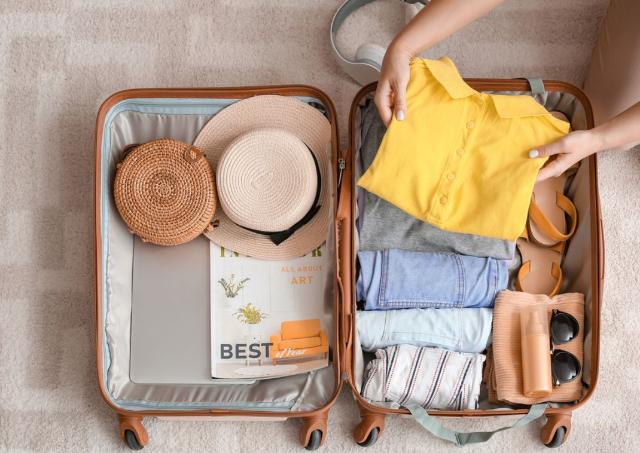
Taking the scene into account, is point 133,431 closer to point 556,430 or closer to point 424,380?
point 424,380

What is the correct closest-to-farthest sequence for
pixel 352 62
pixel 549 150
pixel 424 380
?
pixel 549 150 → pixel 424 380 → pixel 352 62

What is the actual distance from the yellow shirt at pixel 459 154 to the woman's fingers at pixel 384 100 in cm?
2

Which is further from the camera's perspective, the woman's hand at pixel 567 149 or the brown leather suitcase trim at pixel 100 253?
the brown leather suitcase trim at pixel 100 253

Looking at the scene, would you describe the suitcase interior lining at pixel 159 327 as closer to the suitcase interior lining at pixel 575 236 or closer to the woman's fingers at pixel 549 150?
the suitcase interior lining at pixel 575 236

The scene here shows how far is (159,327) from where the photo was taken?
4.23 feet

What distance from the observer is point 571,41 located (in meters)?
1.48

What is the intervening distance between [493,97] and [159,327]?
30.5 inches

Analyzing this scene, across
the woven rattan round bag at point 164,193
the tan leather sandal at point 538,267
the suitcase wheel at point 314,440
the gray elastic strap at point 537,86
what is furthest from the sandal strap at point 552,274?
the woven rattan round bag at point 164,193

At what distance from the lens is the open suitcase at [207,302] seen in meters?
1.21

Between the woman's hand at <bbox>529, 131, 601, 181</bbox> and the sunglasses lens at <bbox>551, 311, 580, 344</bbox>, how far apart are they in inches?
11.1

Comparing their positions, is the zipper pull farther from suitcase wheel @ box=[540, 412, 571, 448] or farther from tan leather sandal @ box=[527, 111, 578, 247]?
suitcase wheel @ box=[540, 412, 571, 448]

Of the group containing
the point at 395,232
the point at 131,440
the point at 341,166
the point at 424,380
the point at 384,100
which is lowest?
the point at 131,440

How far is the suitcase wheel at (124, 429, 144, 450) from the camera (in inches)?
51.4

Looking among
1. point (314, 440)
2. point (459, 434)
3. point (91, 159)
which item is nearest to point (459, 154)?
point (459, 434)
